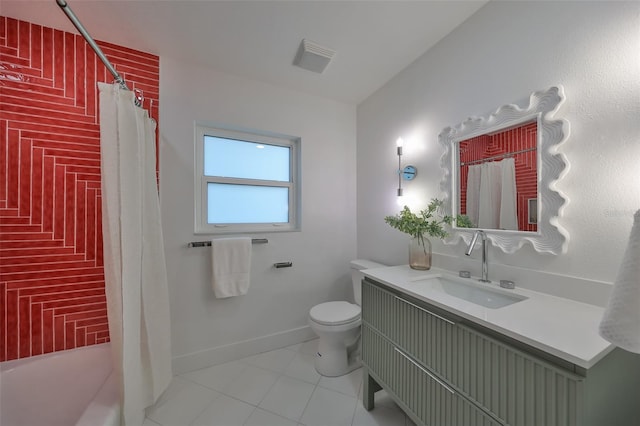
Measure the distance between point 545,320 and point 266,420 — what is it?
147cm

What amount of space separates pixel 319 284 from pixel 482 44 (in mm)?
2115

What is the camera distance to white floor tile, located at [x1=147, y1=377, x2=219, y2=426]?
1.35 m

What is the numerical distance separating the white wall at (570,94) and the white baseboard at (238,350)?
1.44m

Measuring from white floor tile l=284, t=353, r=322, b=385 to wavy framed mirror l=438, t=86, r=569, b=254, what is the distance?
1370mm

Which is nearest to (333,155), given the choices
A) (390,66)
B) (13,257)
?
(390,66)

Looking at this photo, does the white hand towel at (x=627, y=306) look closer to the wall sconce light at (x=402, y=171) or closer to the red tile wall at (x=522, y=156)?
the red tile wall at (x=522, y=156)

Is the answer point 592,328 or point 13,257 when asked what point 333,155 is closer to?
point 592,328

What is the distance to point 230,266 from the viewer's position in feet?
6.05

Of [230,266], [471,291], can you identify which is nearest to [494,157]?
[471,291]

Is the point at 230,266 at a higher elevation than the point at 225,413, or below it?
higher

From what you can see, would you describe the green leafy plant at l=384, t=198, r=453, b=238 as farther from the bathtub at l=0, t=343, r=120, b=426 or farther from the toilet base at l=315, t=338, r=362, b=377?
the bathtub at l=0, t=343, r=120, b=426

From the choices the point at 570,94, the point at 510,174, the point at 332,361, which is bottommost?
the point at 332,361

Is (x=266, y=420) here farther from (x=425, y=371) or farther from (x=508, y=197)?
(x=508, y=197)

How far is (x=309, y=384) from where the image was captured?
1618 mm
